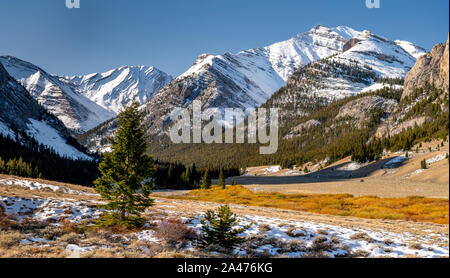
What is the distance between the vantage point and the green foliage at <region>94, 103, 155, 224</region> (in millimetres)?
16969

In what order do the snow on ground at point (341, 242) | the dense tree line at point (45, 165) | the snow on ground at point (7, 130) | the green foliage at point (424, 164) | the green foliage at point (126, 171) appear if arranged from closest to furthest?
1. the snow on ground at point (341, 242)
2. the green foliage at point (126, 171)
3. the green foliage at point (424, 164)
4. the dense tree line at point (45, 165)
5. the snow on ground at point (7, 130)

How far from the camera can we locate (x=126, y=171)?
17.8 metres

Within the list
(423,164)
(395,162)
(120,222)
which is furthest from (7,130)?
(423,164)

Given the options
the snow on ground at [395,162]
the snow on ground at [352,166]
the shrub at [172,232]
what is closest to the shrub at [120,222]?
the shrub at [172,232]

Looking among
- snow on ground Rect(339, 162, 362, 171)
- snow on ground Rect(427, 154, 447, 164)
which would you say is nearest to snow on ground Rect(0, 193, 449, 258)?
snow on ground Rect(427, 154, 447, 164)

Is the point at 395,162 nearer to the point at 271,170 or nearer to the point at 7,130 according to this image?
the point at 271,170

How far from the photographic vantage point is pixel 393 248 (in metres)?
12.3

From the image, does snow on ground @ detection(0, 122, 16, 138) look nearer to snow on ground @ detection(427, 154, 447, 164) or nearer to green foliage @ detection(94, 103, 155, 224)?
green foliage @ detection(94, 103, 155, 224)

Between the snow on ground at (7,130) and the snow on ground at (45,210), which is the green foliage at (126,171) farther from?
the snow on ground at (7,130)

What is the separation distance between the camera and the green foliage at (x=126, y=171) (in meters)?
17.0
